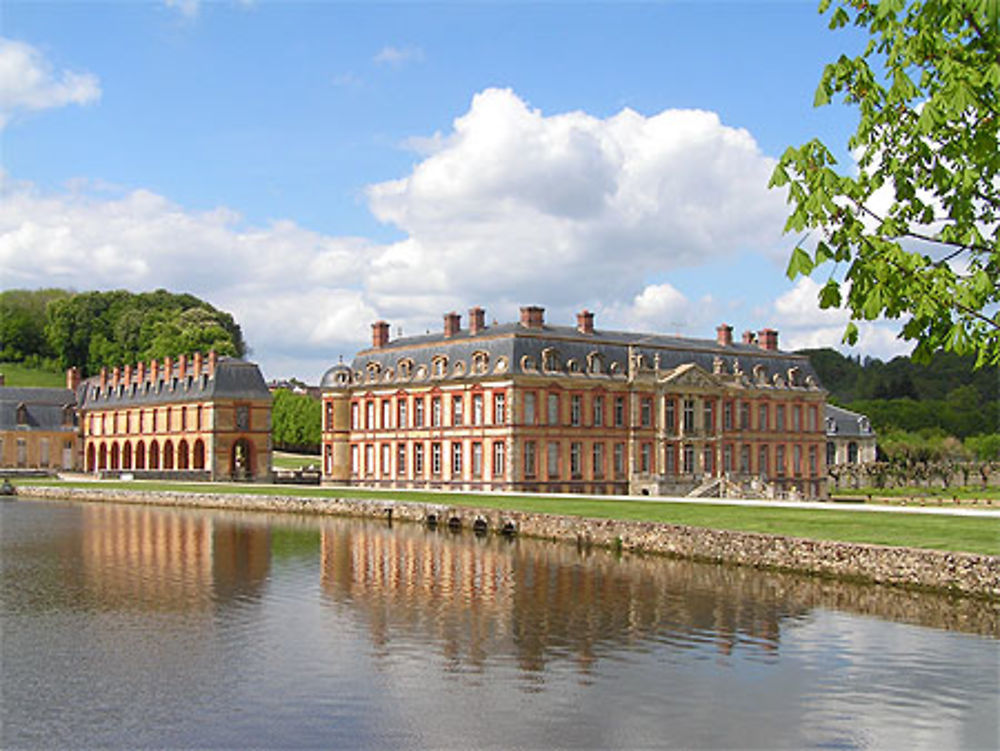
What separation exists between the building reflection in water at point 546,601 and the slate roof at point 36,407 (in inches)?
2344

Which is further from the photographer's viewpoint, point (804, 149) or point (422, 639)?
point (422, 639)

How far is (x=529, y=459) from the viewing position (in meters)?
52.5

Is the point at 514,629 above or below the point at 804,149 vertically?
below

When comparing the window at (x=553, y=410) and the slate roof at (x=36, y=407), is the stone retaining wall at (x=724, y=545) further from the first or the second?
the slate roof at (x=36, y=407)

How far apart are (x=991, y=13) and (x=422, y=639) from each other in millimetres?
13248

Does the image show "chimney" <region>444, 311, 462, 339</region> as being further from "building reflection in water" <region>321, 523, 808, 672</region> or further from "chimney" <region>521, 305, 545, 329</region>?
"building reflection in water" <region>321, 523, 808, 672</region>

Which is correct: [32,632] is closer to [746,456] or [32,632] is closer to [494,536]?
[494,536]

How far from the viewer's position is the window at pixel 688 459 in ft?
188

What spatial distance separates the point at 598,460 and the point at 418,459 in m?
9.18

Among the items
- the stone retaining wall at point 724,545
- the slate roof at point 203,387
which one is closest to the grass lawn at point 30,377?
the slate roof at point 203,387

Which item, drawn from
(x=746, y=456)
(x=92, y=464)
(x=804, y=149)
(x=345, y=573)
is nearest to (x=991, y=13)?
(x=804, y=149)

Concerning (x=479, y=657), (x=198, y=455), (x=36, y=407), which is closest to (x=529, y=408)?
(x=198, y=455)

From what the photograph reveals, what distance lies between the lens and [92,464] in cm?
8525

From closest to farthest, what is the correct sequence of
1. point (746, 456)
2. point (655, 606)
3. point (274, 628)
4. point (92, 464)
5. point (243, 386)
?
point (274, 628) → point (655, 606) → point (746, 456) → point (243, 386) → point (92, 464)
